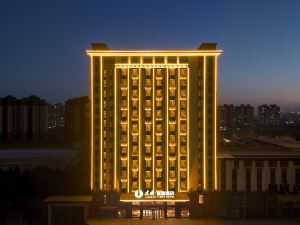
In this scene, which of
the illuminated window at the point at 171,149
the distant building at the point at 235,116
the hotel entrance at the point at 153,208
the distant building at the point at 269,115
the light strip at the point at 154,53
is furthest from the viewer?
the distant building at the point at 269,115

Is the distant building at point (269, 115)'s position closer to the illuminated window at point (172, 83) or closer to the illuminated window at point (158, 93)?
the illuminated window at point (172, 83)

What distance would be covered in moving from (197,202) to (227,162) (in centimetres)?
250

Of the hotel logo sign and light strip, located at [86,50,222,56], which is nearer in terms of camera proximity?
the hotel logo sign

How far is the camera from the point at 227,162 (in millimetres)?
21188

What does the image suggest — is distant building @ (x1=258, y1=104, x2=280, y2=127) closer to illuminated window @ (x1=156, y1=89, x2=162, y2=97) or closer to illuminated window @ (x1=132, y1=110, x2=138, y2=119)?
illuminated window @ (x1=156, y1=89, x2=162, y2=97)

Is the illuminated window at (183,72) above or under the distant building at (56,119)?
above

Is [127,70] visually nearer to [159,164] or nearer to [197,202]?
[159,164]

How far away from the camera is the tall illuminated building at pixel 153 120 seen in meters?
21.1

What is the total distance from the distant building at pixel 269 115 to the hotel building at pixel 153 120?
66888 mm

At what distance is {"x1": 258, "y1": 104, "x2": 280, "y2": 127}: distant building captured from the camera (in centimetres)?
8581

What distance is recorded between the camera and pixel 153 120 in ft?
69.4

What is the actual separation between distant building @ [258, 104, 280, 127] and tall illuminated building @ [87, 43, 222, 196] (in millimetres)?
66888

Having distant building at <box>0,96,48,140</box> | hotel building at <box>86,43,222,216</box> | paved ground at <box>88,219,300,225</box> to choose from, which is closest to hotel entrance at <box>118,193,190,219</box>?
paved ground at <box>88,219,300,225</box>

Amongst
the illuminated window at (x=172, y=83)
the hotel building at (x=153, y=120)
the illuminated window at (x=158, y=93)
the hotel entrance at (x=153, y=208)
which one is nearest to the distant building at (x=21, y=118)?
the hotel building at (x=153, y=120)
